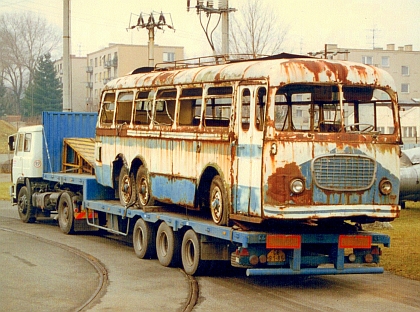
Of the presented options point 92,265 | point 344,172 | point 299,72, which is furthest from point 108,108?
point 344,172

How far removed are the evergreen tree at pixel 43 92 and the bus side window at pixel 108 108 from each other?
7517 cm

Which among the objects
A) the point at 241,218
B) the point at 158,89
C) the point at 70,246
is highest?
the point at 158,89

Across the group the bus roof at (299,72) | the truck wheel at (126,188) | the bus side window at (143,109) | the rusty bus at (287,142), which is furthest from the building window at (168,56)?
the bus roof at (299,72)

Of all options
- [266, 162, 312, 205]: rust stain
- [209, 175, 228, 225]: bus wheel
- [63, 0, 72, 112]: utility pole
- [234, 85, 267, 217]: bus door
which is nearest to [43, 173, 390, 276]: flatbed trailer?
[209, 175, 228, 225]: bus wheel

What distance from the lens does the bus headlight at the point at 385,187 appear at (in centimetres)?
1303

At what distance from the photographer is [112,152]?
18734mm

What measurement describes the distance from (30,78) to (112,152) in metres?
91.5

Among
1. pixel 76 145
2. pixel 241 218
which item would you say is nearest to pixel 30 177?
pixel 76 145

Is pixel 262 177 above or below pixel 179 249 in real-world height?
above

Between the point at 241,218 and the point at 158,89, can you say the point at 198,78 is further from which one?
the point at 241,218

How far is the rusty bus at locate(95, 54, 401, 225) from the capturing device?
12.5m

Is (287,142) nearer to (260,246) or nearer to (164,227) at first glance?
(260,246)

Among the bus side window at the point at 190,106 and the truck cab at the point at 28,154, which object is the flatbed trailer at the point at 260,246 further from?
the truck cab at the point at 28,154

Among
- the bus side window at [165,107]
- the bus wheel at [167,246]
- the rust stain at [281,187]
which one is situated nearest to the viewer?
the rust stain at [281,187]
